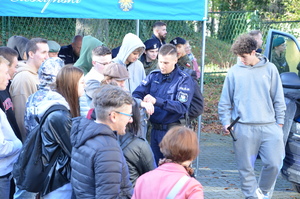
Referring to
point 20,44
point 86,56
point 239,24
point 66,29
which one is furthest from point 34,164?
point 239,24

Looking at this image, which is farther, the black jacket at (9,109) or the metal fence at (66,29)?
the metal fence at (66,29)

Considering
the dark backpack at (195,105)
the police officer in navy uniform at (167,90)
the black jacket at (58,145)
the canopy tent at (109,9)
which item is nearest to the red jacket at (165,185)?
the black jacket at (58,145)

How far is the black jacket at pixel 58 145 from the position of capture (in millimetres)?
3344

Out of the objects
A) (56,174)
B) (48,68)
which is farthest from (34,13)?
(56,174)

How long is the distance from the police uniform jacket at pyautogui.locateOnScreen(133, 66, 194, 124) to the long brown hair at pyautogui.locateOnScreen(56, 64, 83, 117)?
1443 millimetres

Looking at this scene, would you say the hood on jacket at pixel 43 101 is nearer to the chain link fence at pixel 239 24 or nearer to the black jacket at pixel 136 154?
the black jacket at pixel 136 154

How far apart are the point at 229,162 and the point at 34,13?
14.1ft

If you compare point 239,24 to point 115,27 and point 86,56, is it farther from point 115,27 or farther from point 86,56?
point 86,56

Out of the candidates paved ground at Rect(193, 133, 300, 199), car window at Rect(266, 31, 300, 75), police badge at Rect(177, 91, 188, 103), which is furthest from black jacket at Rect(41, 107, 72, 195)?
car window at Rect(266, 31, 300, 75)

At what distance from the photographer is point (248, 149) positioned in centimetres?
505

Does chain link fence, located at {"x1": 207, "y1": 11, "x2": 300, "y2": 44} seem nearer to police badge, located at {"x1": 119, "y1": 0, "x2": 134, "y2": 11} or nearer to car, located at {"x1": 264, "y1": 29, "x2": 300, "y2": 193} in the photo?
car, located at {"x1": 264, "y1": 29, "x2": 300, "y2": 193}

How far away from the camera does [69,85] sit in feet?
11.8

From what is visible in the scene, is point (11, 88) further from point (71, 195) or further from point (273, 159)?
point (273, 159)

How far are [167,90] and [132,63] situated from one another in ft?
2.65
